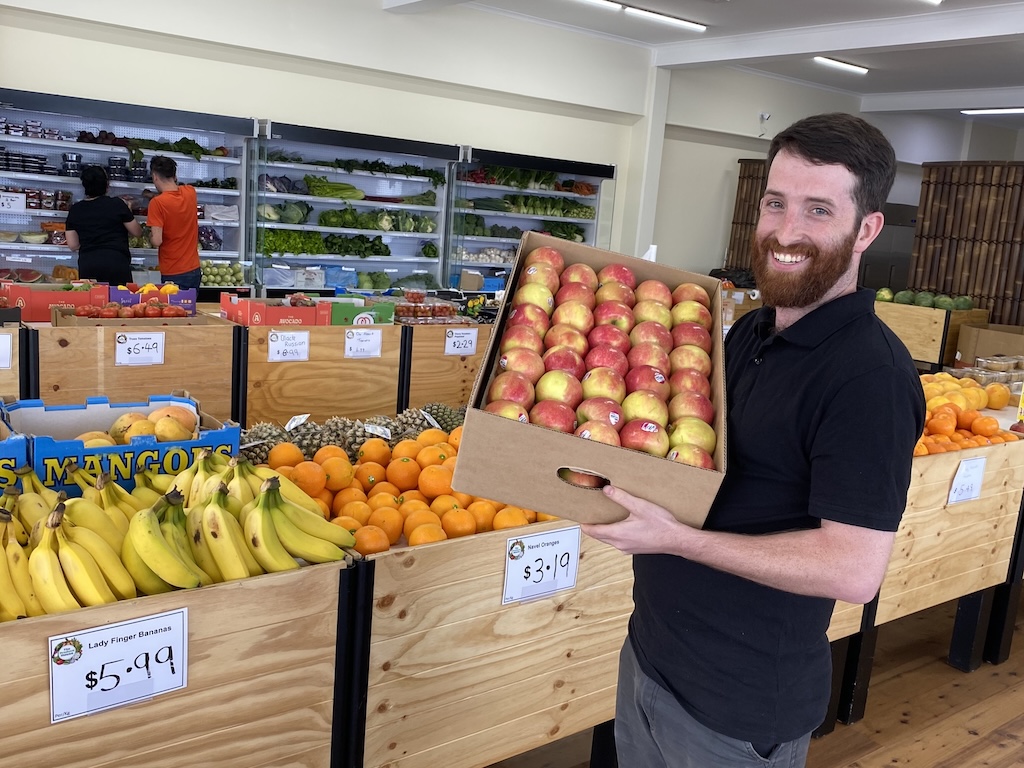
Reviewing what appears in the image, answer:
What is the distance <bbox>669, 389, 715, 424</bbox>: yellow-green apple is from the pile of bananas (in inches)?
28.9

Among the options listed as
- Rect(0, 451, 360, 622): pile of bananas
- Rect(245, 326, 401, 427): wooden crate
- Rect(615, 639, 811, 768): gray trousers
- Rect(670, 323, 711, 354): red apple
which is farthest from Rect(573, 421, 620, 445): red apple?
Rect(245, 326, 401, 427): wooden crate

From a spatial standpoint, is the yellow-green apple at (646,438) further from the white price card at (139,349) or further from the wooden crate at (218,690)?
the white price card at (139,349)

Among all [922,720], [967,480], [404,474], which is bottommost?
[922,720]

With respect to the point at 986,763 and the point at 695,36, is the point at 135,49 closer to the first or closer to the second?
the point at 695,36

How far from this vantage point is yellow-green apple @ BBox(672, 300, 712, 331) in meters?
1.65

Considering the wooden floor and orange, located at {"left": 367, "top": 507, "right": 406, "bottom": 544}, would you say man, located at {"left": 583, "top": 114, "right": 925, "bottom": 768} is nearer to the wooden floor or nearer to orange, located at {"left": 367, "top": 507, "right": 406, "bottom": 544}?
orange, located at {"left": 367, "top": 507, "right": 406, "bottom": 544}

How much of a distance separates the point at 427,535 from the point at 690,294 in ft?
2.52

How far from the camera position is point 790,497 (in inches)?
56.3

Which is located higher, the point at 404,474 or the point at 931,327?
the point at 931,327

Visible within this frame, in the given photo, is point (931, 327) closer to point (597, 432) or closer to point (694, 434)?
point (694, 434)

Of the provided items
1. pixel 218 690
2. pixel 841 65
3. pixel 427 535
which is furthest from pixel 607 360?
pixel 841 65

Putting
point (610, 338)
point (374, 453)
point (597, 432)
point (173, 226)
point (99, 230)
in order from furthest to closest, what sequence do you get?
point (173, 226) → point (99, 230) → point (374, 453) → point (610, 338) → point (597, 432)

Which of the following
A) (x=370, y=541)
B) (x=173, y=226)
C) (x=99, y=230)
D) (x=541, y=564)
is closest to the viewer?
(x=370, y=541)

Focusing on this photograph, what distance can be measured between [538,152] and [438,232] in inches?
64.1
